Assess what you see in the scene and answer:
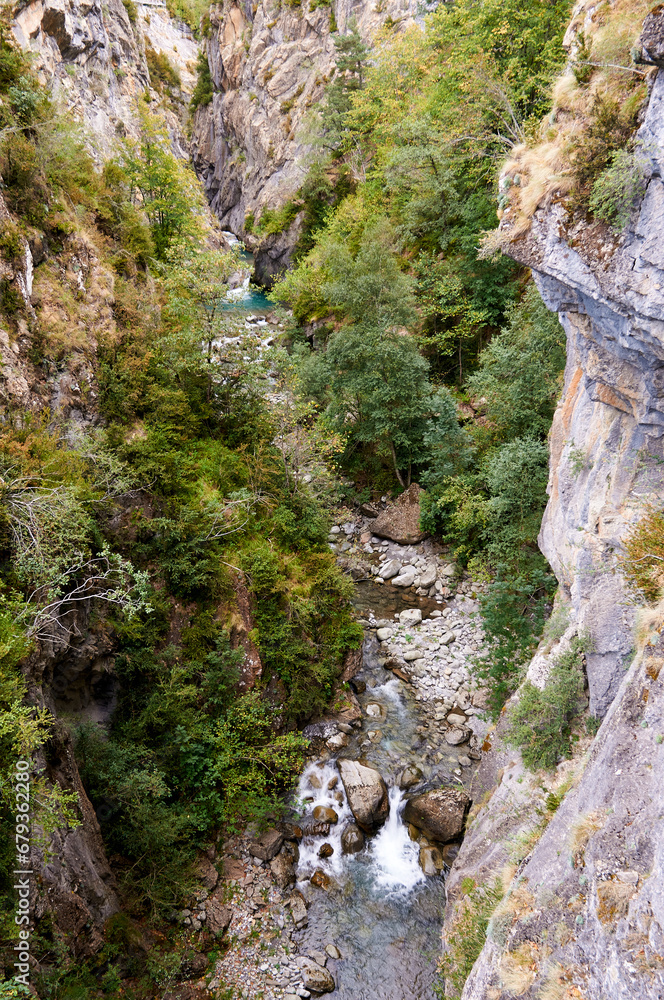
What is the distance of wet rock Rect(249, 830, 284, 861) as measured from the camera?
35.8 ft

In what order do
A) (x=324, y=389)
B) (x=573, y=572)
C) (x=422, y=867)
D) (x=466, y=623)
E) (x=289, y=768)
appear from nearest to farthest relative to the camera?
(x=573, y=572) < (x=422, y=867) < (x=289, y=768) < (x=466, y=623) < (x=324, y=389)

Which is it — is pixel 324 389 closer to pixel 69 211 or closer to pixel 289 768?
pixel 69 211

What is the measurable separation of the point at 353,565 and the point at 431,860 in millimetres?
9942

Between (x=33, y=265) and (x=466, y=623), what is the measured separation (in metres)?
16.5

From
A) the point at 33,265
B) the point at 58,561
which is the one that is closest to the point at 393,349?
the point at 33,265

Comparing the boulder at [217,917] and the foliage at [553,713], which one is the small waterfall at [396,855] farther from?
the foliage at [553,713]

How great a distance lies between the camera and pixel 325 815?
11.8m

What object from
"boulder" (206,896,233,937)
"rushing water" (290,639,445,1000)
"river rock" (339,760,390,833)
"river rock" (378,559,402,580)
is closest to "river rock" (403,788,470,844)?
"rushing water" (290,639,445,1000)

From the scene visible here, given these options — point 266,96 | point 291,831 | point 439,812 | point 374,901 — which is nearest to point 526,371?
point 439,812

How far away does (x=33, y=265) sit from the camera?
12180 millimetres

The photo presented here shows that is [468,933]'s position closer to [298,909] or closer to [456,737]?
[298,909]

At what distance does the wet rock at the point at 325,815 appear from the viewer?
A: 38.4 ft

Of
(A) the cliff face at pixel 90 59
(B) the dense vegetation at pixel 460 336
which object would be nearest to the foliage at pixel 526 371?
(B) the dense vegetation at pixel 460 336

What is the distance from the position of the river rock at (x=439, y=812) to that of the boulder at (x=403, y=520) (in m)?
9.61
